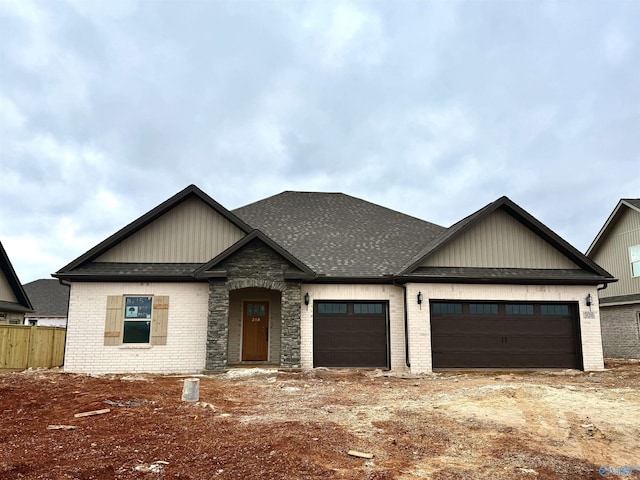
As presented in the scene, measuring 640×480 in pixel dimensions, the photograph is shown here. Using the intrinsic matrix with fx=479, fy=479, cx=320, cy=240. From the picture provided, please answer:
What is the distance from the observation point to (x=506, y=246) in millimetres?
15609

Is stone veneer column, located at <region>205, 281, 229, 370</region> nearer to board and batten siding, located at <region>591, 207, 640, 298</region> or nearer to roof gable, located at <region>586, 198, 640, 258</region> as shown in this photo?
board and batten siding, located at <region>591, 207, 640, 298</region>

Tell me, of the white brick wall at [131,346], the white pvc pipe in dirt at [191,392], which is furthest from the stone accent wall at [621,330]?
the white pvc pipe in dirt at [191,392]

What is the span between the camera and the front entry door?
53.8 feet

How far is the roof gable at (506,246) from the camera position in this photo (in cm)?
1530

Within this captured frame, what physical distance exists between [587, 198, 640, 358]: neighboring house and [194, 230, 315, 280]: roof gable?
14.1 metres

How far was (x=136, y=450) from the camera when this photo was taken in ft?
19.0

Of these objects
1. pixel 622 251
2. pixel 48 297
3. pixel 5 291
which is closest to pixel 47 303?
pixel 48 297

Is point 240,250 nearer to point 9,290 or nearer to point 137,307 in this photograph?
point 137,307

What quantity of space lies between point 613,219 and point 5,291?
2775 centimetres

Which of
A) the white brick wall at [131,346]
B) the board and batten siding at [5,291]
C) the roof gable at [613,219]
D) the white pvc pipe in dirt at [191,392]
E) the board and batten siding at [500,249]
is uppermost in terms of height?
the roof gable at [613,219]

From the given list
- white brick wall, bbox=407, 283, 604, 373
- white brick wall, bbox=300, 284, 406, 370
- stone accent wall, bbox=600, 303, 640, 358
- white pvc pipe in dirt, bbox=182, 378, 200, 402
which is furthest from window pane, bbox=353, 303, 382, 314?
stone accent wall, bbox=600, 303, 640, 358

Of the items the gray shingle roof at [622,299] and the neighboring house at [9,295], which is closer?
the gray shingle roof at [622,299]

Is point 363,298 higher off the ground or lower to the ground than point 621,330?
higher

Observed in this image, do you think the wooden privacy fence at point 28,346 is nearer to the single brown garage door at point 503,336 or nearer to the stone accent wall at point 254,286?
the stone accent wall at point 254,286
